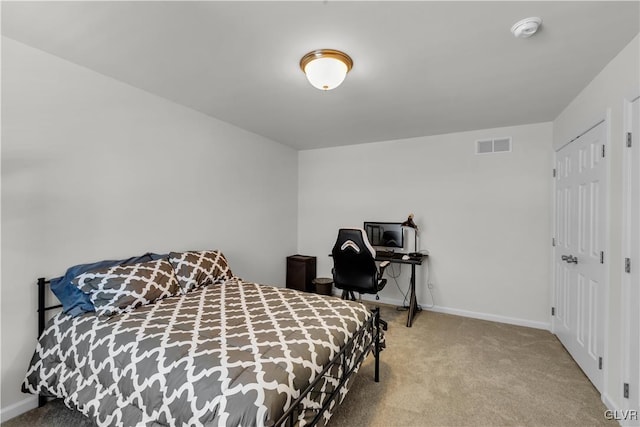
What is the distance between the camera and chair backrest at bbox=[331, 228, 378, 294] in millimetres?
3113

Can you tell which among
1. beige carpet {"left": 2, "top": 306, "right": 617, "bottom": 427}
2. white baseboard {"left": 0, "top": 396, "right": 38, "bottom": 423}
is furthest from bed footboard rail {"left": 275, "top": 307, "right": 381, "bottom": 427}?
white baseboard {"left": 0, "top": 396, "right": 38, "bottom": 423}

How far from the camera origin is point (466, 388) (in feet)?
7.27

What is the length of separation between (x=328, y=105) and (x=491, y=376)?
288 centimetres

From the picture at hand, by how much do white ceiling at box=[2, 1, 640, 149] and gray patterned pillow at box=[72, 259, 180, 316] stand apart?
1578mm

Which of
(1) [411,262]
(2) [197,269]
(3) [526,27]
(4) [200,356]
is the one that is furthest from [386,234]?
(4) [200,356]

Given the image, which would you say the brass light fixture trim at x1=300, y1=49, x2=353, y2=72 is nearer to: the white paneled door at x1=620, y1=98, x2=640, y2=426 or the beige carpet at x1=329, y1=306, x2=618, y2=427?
the white paneled door at x1=620, y1=98, x2=640, y2=426

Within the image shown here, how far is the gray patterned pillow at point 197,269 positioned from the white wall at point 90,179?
1.12 ft

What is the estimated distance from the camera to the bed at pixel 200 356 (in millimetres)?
1255

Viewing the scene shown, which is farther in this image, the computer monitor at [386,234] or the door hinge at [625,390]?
the computer monitor at [386,234]

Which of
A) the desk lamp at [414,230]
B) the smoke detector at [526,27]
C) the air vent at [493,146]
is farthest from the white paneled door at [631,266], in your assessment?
the desk lamp at [414,230]

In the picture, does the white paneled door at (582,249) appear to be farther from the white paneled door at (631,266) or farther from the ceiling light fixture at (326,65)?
the ceiling light fixture at (326,65)

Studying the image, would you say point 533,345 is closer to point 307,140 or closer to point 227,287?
point 227,287

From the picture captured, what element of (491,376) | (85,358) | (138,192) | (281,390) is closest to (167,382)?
(281,390)

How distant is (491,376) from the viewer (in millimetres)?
2383
